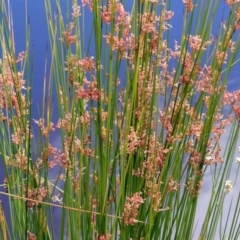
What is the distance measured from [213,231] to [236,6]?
59 centimetres

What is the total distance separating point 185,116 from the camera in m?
1.18

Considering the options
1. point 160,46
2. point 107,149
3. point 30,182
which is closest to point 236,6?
point 160,46

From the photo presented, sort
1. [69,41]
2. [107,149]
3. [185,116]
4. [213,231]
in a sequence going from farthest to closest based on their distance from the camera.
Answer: [213,231], [185,116], [69,41], [107,149]

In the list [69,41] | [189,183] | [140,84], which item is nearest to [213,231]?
[189,183]

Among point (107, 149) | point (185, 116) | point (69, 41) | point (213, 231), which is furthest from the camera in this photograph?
point (213, 231)

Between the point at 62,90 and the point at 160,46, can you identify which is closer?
the point at 160,46

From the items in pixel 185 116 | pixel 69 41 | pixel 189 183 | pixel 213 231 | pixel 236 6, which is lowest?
pixel 213 231

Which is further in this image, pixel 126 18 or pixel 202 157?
pixel 202 157

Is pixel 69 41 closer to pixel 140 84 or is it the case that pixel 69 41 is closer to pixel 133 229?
pixel 140 84

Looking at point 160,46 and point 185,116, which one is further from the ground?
point 160,46

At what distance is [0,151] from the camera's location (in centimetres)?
114

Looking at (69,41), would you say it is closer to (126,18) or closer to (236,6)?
(126,18)

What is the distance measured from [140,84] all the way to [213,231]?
1.69ft

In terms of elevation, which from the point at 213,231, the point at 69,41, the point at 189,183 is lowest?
the point at 213,231
